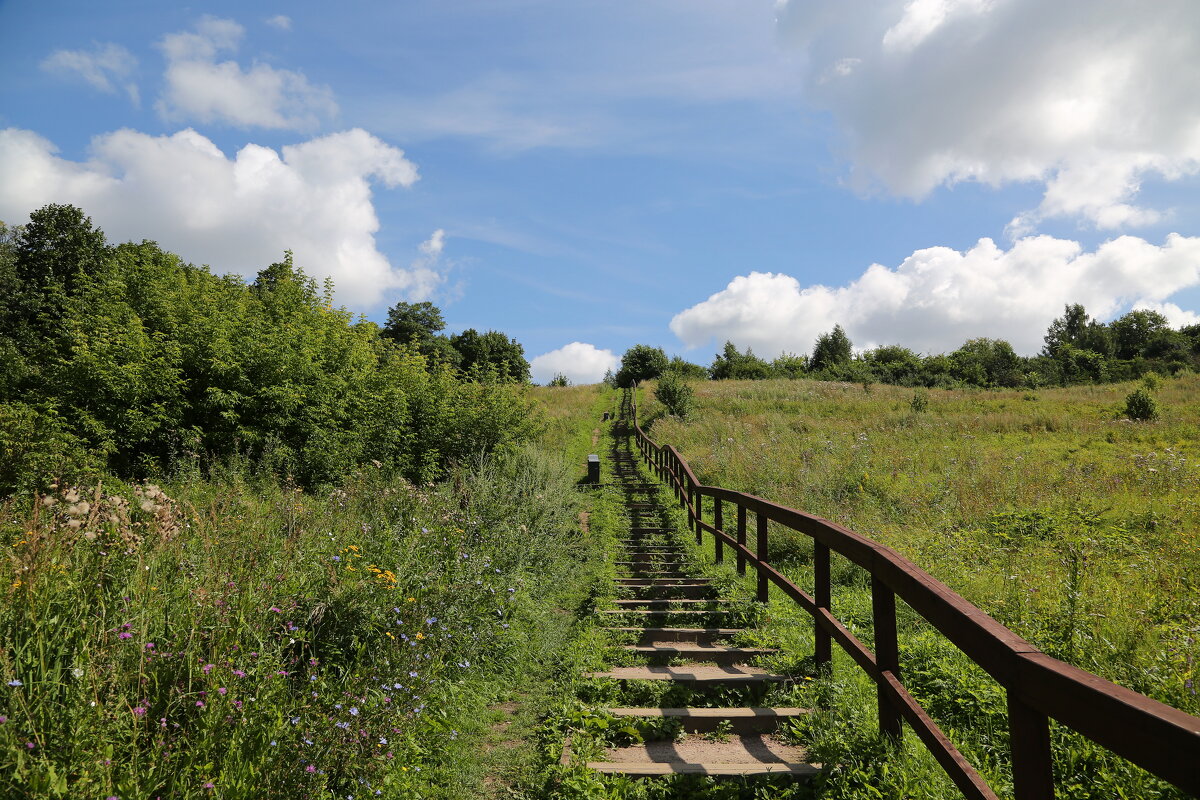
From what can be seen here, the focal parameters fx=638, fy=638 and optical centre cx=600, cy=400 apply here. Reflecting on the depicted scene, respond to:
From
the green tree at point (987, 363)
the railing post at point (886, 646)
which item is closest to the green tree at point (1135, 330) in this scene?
the green tree at point (987, 363)

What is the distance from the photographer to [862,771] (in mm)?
3219

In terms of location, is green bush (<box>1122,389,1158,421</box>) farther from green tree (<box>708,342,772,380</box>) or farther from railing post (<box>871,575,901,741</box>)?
green tree (<box>708,342,772,380</box>)

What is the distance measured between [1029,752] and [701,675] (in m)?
2.93

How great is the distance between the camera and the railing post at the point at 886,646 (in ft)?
11.0

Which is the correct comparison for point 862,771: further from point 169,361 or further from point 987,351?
point 987,351

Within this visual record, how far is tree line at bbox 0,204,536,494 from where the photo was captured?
12.5 meters

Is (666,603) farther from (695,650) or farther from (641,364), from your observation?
(641,364)

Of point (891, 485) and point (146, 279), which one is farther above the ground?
point (146, 279)

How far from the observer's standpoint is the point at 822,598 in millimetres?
4590

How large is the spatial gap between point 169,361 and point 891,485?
15606 millimetres

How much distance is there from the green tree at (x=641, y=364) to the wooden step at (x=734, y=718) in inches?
2785

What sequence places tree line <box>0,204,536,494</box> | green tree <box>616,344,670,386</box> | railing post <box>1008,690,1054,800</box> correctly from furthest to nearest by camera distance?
green tree <box>616,344,670,386</box>, tree line <box>0,204,536,494</box>, railing post <box>1008,690,1054,800</box>

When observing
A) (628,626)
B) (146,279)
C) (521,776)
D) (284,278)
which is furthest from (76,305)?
(521,776)

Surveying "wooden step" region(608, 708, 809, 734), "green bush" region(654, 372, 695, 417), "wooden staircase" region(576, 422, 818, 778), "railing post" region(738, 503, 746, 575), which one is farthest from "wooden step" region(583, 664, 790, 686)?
"green bush" region(654, 372, 695, 417)
